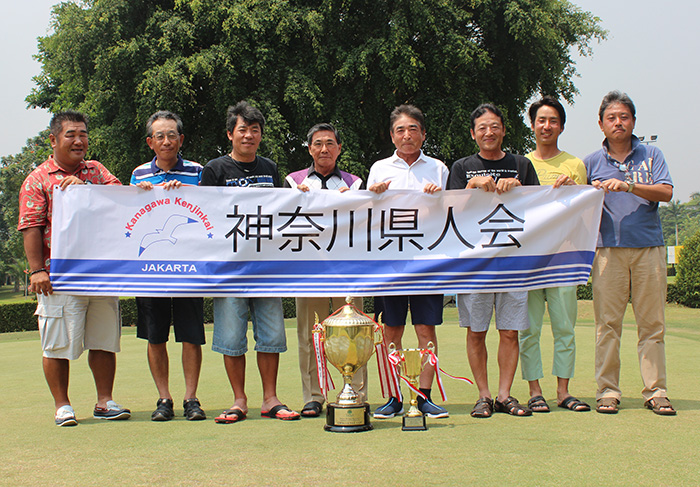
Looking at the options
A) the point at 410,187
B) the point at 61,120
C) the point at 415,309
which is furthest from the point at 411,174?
the point at 61,120

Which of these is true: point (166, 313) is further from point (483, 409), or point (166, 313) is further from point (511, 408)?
point (511, 408)

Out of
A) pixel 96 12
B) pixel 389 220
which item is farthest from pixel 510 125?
pixel 389 220

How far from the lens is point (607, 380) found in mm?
4035

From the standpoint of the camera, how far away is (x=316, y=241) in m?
4.21

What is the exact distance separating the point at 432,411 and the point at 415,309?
2.16 ft

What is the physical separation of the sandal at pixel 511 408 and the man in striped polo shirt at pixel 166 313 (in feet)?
6.31

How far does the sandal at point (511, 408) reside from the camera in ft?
12.4

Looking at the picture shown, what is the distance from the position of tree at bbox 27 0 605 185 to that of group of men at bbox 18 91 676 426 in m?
10.4

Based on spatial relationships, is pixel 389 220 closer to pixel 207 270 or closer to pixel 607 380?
pixel 207 270

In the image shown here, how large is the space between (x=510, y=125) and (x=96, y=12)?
10733mm

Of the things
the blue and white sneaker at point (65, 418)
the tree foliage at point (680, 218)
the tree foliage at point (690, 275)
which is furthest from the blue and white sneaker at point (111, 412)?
the tree foliage at point (680, 218)

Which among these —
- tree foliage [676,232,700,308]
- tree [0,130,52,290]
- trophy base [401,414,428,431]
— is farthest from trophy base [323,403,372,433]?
tree [0,130,52,290]

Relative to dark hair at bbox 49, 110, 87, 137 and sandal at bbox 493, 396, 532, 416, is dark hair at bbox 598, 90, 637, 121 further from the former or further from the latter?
dark hair at bbox 49, 110, 87, 137

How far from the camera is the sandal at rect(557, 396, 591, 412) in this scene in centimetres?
390
